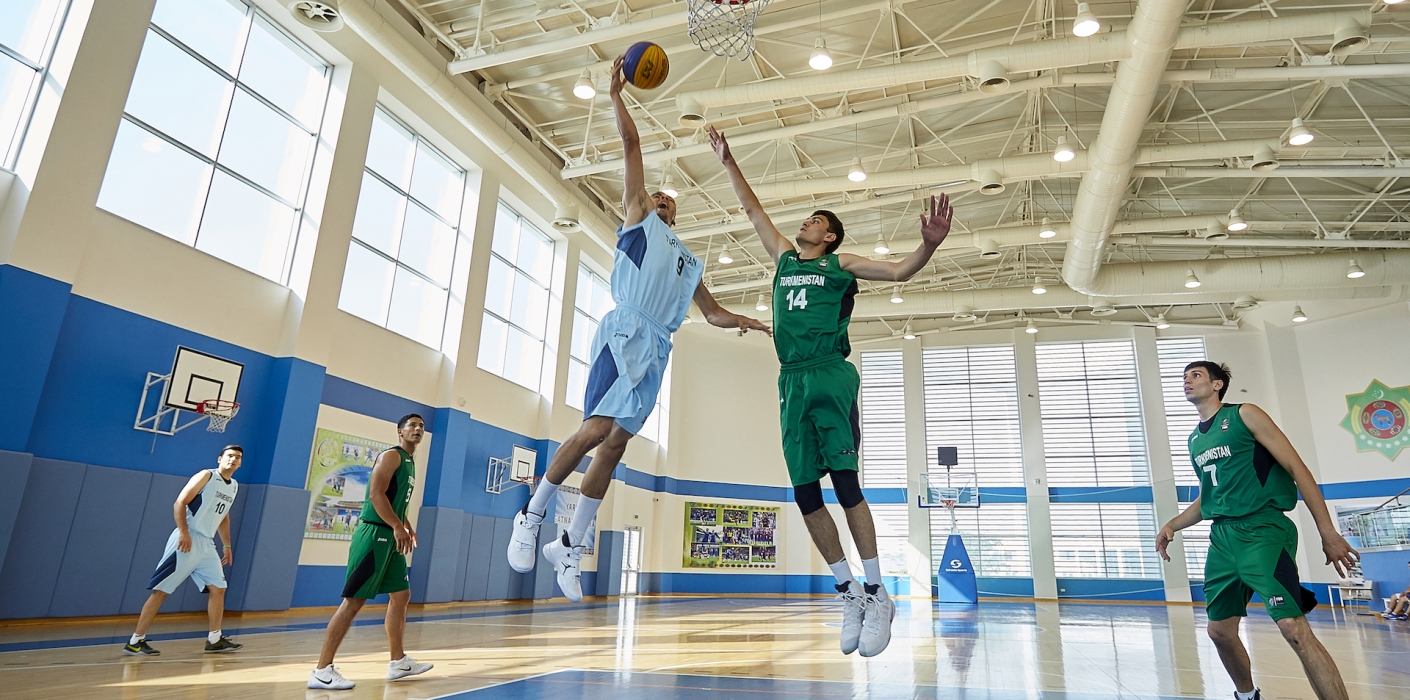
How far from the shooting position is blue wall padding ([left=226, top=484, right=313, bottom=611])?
10.1 metres

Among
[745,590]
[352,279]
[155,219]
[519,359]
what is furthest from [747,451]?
[155,219]

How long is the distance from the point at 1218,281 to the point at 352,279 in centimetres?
1873

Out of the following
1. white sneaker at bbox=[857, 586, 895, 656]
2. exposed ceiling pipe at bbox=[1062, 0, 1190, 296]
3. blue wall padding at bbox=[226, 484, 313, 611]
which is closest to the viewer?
white sneaker at bbox=[857, 586, 895, 656]

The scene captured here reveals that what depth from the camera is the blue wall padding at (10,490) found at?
7.53 meters

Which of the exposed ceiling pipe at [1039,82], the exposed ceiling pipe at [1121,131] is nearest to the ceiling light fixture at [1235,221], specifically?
the exposed ceiling pipe at [1121,131]

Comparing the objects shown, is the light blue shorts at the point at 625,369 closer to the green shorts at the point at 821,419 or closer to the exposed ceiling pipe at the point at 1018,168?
the green shorts at the point at 821,419

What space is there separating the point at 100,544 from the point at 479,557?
7025 mm

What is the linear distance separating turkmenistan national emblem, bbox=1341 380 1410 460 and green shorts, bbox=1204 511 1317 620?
22.0 metres

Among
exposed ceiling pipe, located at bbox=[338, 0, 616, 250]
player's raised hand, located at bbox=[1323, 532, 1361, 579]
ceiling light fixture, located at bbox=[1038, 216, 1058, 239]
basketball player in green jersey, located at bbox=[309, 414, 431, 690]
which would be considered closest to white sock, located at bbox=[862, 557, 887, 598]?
player's raised hand, located at bbox=[1323, 532, 1361, 579]

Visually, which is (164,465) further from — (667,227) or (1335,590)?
(1335,590)

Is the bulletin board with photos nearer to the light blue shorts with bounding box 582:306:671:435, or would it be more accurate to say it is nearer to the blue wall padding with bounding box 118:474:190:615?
the blue wall padding with bounding box 118:474:190:615

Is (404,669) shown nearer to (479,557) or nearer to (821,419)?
(821,419)

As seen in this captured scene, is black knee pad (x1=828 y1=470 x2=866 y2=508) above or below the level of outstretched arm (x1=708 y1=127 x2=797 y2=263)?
below

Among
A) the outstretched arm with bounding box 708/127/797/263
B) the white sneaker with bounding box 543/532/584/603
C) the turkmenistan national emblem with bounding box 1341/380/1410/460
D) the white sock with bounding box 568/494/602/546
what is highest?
the turkmenistan national emblem with bounding box 1341/380/1410/460
